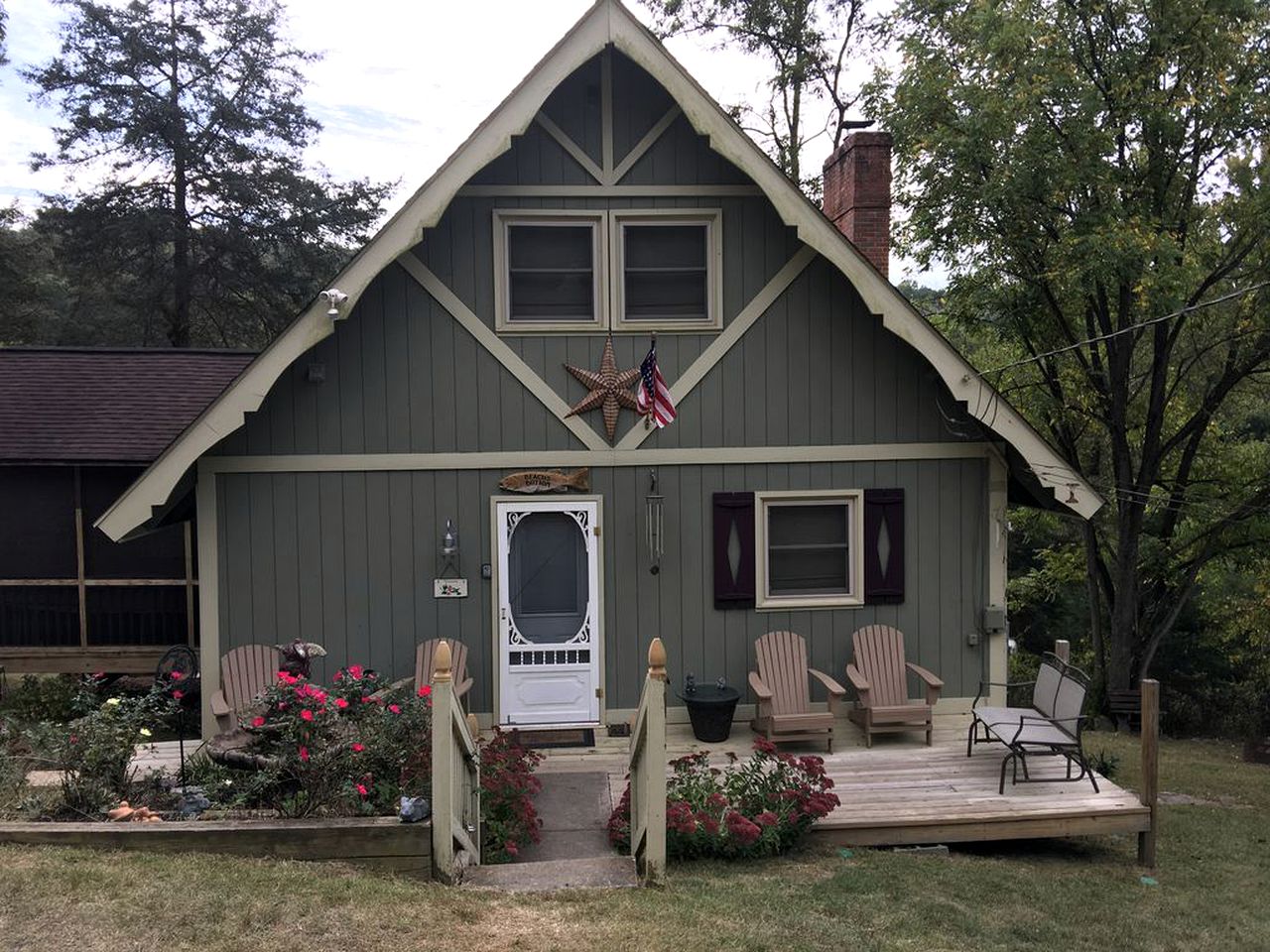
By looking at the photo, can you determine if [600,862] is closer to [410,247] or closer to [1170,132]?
[410,247]

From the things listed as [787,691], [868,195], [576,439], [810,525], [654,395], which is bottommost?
[787,691]

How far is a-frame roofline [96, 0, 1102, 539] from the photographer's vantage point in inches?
299

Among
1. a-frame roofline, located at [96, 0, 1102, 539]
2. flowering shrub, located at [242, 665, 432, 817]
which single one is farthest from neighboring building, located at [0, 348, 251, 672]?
flowering shrub, located at [242, 665, 432, 817]

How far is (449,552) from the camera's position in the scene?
335 inches

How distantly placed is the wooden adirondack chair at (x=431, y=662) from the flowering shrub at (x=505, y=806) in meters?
1.28

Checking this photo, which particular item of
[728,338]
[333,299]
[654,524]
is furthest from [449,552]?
[728,338]

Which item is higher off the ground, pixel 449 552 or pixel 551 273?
pixel 551 273

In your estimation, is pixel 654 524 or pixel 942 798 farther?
pixel 654 524

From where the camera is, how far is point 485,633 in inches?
343

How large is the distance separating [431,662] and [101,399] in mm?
6520

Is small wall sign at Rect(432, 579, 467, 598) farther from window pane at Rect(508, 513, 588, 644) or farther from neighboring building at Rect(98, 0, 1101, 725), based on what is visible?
window pane at Rect(508, 513, 588, 644)

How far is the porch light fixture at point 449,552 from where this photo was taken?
28.0 feet

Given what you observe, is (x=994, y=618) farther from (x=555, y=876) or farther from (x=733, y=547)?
(x=555, y=876)

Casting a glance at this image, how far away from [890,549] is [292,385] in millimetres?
5668
